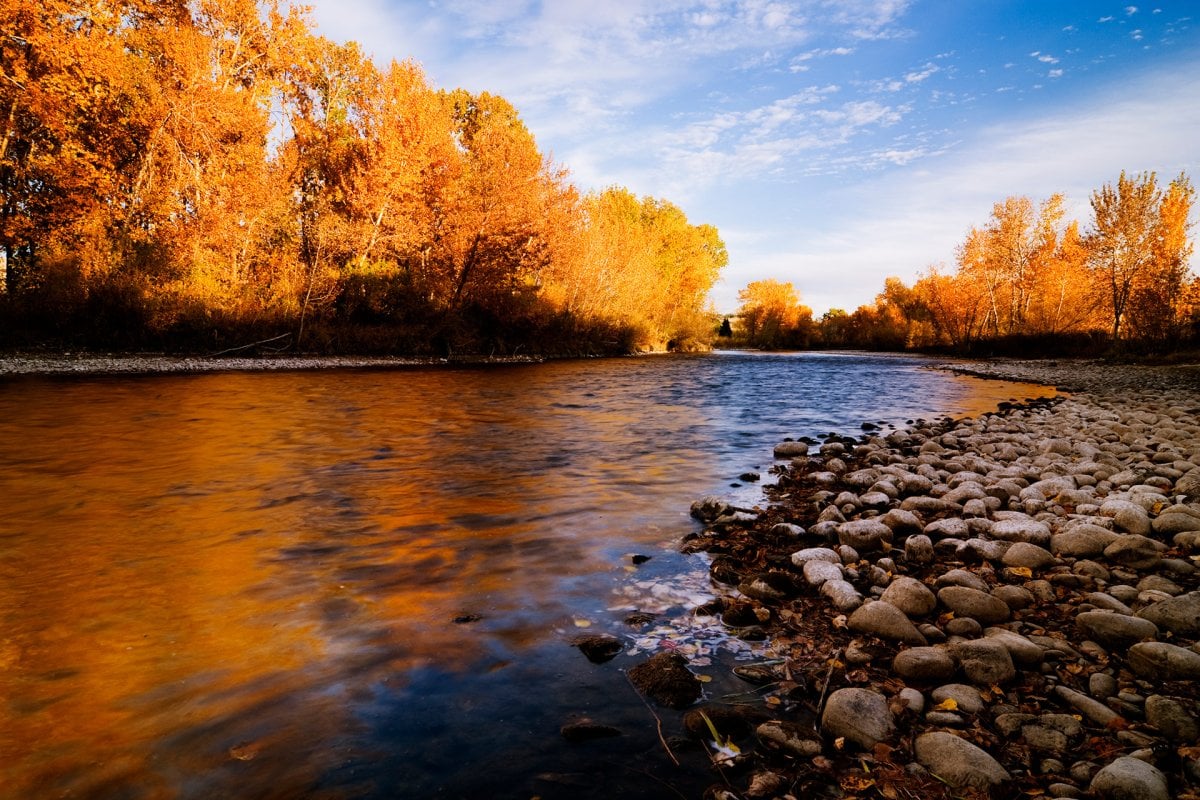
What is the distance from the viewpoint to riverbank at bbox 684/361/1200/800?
240 centimetres

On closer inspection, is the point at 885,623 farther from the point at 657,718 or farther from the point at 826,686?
the point at 657,718

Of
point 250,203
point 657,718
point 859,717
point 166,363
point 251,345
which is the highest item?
point 250,203

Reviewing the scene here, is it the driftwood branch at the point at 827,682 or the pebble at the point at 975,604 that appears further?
the pebble at the point at 975,604

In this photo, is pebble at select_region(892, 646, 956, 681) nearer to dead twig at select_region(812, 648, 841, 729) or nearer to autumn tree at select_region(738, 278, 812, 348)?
dead twig at select_region(812, 648, 841, 729)

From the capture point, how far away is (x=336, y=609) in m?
Answer: 4.02

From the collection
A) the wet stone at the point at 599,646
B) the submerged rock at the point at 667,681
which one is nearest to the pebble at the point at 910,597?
the submerged rock at the point at 667,681

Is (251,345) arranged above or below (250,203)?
below

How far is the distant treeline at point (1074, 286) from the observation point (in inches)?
1180

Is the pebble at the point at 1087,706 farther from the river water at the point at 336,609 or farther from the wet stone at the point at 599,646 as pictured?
the wet stone at the point at 599,646

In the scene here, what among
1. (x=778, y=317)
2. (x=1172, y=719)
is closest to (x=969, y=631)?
(x=1172, y=719)

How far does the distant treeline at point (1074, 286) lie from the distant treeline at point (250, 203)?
1242 inches

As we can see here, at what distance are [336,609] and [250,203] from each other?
3019 centimetres

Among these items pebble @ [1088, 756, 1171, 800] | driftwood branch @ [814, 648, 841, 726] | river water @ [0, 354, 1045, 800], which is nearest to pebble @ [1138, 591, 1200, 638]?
pebble @ [1088, 756, 1171, 800]

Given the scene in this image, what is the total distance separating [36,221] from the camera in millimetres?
24625
